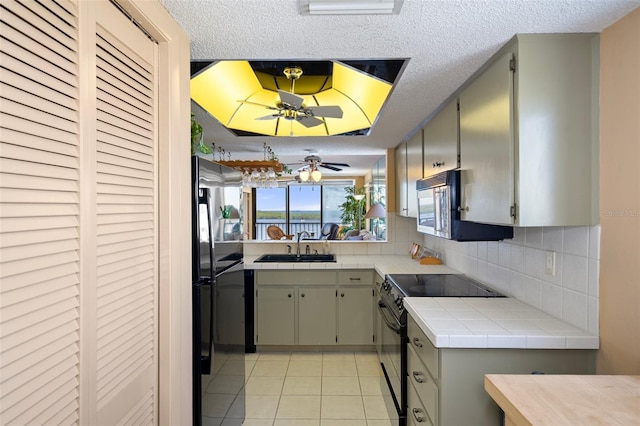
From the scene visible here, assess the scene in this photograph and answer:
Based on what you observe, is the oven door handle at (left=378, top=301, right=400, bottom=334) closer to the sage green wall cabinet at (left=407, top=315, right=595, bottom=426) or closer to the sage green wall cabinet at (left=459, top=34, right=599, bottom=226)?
the sage green wall cabinet at (left=407, top=315, right=595, bottom=426)

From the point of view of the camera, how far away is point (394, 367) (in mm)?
2396

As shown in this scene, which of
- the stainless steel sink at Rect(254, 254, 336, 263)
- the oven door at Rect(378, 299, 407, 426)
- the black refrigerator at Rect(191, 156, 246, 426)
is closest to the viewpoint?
the black refrigerator at Rect(191, 156, 246, 426)

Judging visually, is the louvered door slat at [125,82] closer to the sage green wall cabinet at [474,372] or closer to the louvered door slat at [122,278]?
the louvered door slat at [122,278]

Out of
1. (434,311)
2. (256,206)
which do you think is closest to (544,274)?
(434,311)

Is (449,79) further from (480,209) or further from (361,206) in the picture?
(361,206)

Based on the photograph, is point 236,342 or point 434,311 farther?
point 236,342

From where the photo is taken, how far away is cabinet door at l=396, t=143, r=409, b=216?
3512mm

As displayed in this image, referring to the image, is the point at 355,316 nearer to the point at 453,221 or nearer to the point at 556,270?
the point at 453,221

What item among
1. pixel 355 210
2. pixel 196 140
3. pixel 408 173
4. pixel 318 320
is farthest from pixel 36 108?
pixel 355 210

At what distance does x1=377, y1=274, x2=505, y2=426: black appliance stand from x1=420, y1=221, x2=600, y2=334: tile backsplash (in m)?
0.15

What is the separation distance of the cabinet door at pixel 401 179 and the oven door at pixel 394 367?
120cm

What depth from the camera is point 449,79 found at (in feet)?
6.26

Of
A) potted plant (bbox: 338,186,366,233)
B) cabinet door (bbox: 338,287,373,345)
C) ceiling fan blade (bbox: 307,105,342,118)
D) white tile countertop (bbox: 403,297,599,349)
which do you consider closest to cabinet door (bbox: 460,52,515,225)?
white tile countertop (bbox: 403,297,599,349)

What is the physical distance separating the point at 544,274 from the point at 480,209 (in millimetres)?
484
